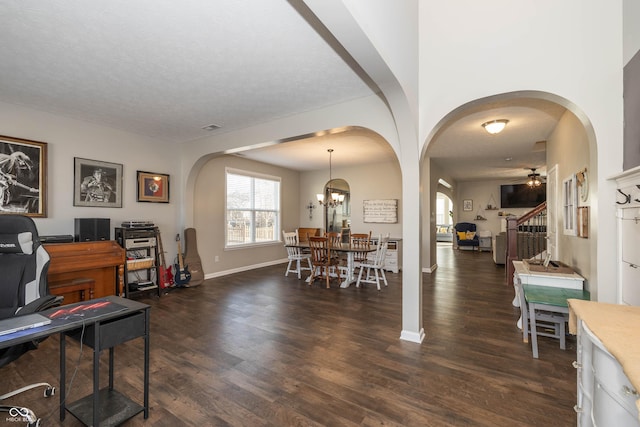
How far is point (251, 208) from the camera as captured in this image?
23.3 ft

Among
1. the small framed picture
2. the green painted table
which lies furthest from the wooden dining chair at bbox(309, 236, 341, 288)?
the green painted table

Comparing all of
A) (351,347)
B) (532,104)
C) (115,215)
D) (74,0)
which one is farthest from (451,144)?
(115,215)

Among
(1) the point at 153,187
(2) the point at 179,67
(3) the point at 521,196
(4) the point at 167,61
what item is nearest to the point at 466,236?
(3) the point at 521,196

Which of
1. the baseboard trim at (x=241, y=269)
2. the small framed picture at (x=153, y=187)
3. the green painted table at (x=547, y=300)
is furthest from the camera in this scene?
the baseboard trim at (x=241, y=269)

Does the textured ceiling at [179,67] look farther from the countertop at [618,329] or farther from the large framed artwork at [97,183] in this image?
the countertop at [618,329]

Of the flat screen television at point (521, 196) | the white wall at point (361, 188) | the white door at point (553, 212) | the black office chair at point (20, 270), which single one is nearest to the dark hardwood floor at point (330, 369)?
the black office chair at point (20, 270)

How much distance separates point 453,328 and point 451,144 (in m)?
3.45

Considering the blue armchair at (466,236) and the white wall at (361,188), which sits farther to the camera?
the blue armchair at (466,236)

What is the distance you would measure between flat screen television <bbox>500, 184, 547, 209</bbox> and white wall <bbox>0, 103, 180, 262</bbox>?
1073 cm

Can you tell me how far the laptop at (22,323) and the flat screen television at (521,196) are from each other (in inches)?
481

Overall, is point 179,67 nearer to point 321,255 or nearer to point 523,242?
point 321,255

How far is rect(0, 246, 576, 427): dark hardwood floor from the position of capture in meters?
1.90

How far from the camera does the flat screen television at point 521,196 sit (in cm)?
1010

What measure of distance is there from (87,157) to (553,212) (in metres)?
7.00
